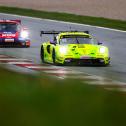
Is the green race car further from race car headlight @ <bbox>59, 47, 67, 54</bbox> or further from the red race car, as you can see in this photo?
the red race car

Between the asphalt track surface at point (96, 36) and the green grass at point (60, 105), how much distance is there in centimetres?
134

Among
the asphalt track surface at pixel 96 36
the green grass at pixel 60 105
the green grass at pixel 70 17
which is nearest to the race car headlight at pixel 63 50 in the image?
the asphalt track surface at pixel 96 36

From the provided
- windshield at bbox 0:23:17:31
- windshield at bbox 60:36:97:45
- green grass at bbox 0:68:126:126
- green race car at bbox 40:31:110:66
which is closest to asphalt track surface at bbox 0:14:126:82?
green race car at bbox 40:31:110:66

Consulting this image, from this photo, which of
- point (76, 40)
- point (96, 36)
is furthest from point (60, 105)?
point (96, 36)

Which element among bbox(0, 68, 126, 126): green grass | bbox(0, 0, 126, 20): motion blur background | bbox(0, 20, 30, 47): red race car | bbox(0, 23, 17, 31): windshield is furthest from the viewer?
bbox(0, 0, 126, 20): motion blur background

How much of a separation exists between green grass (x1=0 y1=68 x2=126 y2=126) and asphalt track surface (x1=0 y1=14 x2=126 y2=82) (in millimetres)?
1340

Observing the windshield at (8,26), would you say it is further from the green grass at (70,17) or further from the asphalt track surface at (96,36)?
the green grass at (70,17)

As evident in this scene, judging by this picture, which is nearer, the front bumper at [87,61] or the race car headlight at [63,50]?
the front bumper at [87,61]

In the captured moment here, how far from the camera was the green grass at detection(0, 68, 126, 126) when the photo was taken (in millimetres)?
4016

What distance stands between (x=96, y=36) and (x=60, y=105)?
28.0 m

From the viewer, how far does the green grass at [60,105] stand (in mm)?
4016

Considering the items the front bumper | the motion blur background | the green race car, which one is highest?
the motion blur background

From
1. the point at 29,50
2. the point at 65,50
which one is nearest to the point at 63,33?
the point at 65,50

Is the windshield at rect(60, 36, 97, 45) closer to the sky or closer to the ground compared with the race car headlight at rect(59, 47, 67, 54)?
closer to the sky
